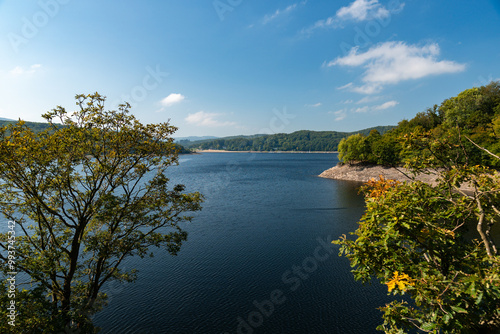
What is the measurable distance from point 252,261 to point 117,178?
14541 millimetres

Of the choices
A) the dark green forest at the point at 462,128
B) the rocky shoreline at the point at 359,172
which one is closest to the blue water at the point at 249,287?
the dark green forest at the point at 462,128

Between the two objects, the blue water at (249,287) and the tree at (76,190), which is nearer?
the tree at (76,190)

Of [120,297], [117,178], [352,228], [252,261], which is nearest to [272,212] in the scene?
[352,228]

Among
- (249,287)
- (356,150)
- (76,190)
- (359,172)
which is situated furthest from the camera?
(356,150)

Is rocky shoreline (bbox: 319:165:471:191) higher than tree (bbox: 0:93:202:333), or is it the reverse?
tree (bbox: 0:93:202:333)

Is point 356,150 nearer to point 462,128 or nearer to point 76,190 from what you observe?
point 462,128

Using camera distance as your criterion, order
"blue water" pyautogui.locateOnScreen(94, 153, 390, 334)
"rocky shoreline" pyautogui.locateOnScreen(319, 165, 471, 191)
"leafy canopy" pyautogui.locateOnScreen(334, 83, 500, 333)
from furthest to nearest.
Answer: "rocky shoreline" pyautogui.locateOnScreen(319, 165, 471, 191)
"blue water" pyautogui.locateOnScreen(94, 153, 390, 334)
"leafy canopy" pyautogui.locateOnScreen(334, 83, 500, 333)

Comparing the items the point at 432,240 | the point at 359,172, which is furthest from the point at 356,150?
the point at 432,240

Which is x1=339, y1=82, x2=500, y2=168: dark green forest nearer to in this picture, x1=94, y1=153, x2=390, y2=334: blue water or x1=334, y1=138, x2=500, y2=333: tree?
x1=94, y1=153, x2=390, y2=334: blue water

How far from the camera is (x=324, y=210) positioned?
39.1 metres

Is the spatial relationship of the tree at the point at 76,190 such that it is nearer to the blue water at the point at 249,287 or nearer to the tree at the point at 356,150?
the blue water at the point at 249,287

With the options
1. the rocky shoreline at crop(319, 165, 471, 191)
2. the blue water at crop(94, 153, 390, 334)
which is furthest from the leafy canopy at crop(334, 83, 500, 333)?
the rocky shoreline at crop(319, 165, 471, 191)

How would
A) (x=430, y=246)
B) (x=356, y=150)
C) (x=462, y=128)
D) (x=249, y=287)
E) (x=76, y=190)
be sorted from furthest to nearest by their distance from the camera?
(x=356, y=150) < (x=462, y=128) < (x=249, y=287) < (x=76, y=190) < (x=430, y=246)

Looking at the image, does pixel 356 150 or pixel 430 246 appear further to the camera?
pixel 356 150
